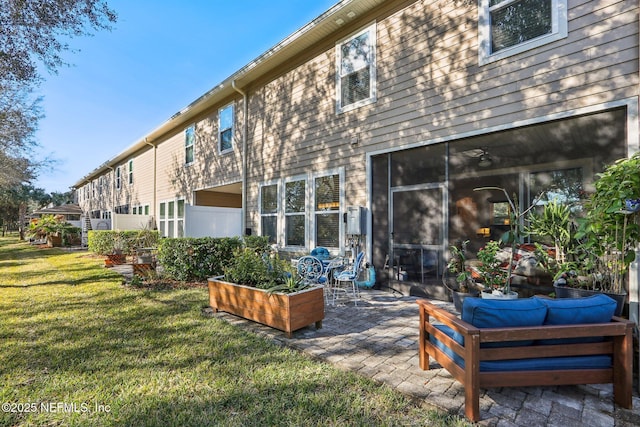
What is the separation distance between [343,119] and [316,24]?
2.09 meters

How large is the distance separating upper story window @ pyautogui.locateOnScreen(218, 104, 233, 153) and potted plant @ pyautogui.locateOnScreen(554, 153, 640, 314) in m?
9.15

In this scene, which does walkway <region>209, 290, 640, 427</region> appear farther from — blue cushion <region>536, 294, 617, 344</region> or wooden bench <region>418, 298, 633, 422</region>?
blue cushion <region>536, 294, 617, 344</region>

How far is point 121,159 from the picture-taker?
17.9 m

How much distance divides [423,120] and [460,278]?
9.26ft

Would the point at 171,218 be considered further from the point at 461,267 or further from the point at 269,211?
the point at 461,267

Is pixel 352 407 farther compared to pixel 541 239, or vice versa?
pixel 541 239

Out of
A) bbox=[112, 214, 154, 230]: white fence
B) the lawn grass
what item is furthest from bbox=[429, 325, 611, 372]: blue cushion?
bbox=[112, 214, 154, 230]: white fence

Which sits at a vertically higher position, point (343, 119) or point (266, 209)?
point (343, 119)

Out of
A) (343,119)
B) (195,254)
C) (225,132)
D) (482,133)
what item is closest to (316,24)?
(343,119)

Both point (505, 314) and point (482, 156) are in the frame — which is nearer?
point (505, 314)

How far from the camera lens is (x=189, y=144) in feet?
39.5

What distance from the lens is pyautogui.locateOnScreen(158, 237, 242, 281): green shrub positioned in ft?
22.8

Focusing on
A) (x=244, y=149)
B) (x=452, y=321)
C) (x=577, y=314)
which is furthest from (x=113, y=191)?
(x=577, y=314)

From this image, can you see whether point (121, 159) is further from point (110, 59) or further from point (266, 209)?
point (266, 209)
